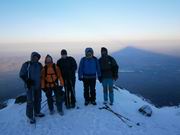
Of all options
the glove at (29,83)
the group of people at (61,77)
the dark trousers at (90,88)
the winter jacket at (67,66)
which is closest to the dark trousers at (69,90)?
the group of people at (61,77)

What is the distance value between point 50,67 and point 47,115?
7.11 feet

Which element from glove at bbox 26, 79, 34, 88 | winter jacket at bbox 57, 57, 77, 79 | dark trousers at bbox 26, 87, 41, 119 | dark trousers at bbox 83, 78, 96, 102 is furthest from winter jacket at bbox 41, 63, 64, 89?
dark trousers at bbox 83, 78, 96, 102

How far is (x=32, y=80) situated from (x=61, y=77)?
1229 millimetres

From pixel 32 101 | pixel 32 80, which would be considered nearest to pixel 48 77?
pixel 32 80

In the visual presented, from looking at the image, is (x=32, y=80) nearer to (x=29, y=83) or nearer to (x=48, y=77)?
(x=29, y=83)

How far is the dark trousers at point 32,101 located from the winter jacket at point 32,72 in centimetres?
23

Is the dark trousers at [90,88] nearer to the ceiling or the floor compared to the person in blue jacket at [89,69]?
nearer to the floor

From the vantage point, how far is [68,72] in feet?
35.4

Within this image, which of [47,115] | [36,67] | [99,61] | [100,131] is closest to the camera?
[100,131]

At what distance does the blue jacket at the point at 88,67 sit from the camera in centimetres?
1098

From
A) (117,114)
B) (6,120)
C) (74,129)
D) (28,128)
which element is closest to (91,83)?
(117,114)

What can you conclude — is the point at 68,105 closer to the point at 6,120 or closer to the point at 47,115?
the point at 47,115

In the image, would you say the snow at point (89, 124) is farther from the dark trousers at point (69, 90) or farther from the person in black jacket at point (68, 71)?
the person in black jacket at point (68, 71)

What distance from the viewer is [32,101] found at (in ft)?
32.3
